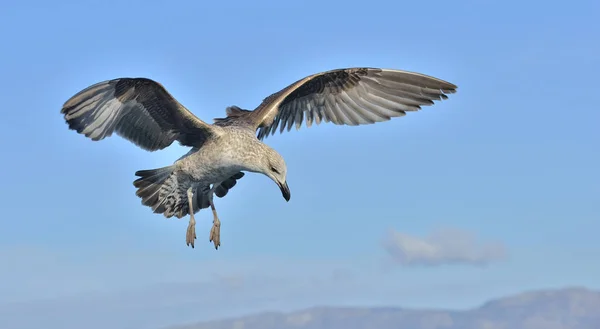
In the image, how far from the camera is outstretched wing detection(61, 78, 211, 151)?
1948 cm

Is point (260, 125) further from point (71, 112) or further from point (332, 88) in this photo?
point (71, 112)

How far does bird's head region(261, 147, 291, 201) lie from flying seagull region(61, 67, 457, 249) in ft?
0.06

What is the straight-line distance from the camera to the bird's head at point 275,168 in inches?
767

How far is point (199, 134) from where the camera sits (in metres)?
20.7

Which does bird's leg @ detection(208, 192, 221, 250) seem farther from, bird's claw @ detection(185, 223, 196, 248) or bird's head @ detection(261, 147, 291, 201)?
bird's head @ detection(261, 147, 291, 201)

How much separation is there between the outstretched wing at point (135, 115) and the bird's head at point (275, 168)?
1.53 m

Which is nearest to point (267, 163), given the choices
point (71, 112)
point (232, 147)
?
point (232, 147)

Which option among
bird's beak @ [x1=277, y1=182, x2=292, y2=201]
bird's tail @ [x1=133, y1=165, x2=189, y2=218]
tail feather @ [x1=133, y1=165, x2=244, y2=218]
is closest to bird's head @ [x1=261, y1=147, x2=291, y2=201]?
bird's beak @ [x1=277, y1=182, x2=292, y2=201]

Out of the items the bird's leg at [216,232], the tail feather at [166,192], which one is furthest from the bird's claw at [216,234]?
the tail feather at [166,192]

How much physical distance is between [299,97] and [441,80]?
3308 millimetres

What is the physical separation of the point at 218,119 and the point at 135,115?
217 cm

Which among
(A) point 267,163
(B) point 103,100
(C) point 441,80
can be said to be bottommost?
(A) point 267,163

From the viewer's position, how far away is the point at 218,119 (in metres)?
22.0

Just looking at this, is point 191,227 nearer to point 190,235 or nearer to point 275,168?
point 190,235
